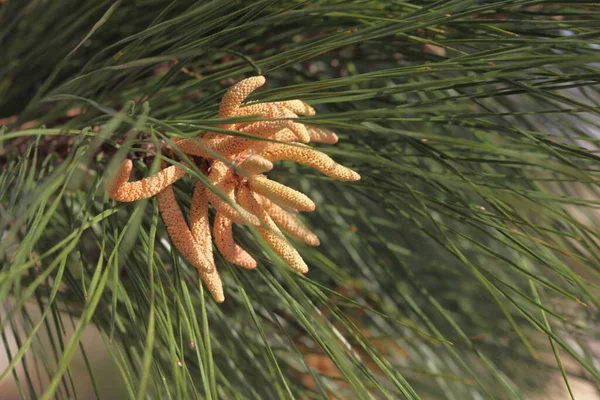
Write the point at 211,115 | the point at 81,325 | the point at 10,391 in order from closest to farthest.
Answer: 1. the point at 81,325
2. the point at 211,115
3. the point at 10,391

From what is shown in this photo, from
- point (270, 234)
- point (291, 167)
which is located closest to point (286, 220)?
point (270, 234)

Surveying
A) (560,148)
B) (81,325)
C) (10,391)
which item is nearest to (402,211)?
(560,148)

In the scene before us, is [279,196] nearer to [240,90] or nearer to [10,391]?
[240,90]

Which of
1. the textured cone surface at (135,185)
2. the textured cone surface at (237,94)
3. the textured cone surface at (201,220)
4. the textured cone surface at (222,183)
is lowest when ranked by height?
the textured cone surface at (201,220)

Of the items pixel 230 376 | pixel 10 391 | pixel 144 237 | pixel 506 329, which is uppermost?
pixel 144 237

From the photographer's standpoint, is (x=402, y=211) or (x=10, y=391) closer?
(x=402, y=211)

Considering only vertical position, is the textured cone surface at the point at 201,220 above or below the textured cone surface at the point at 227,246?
above

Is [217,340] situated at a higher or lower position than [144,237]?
lower
